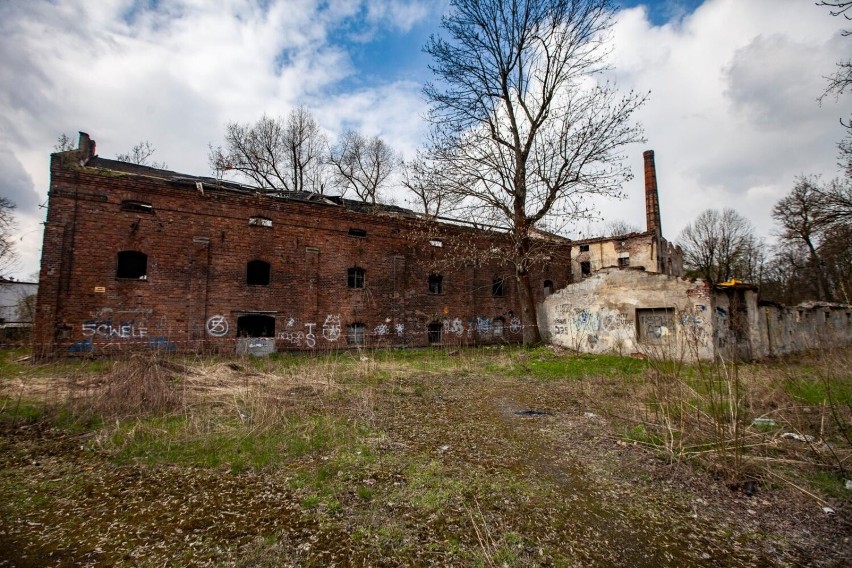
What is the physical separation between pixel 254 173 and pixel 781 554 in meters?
31.8

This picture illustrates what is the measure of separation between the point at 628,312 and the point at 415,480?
12924 mm

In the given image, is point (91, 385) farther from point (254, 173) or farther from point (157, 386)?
point (254, 173)

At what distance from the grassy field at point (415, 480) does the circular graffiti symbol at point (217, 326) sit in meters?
6.44

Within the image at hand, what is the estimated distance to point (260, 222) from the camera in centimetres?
1447

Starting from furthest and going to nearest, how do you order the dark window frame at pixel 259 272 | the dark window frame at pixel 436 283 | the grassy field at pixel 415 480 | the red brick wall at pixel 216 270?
the dark window frame at pixel 436 283 → the dark window frame at pixel 259 272 → the red brick wall at pixel 216 270 → the grassy field at pixel 415 480

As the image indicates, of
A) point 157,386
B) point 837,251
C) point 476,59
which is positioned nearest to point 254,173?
point 476,59

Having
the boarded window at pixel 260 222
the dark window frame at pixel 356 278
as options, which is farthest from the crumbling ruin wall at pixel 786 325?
the boarded window at pixel 260 222

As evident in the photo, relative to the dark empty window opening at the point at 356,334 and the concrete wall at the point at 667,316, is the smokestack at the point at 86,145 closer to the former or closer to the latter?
the dark empty window opening at the point at 356,334

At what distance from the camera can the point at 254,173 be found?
28.3 meters

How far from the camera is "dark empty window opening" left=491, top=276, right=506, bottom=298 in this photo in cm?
2014

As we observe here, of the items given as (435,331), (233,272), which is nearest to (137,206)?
(233,272)

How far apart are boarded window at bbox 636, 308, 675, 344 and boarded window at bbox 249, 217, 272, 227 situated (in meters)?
14.5

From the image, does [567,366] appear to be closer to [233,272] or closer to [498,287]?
[498,287]

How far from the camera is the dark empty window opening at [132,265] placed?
12.6 metres
